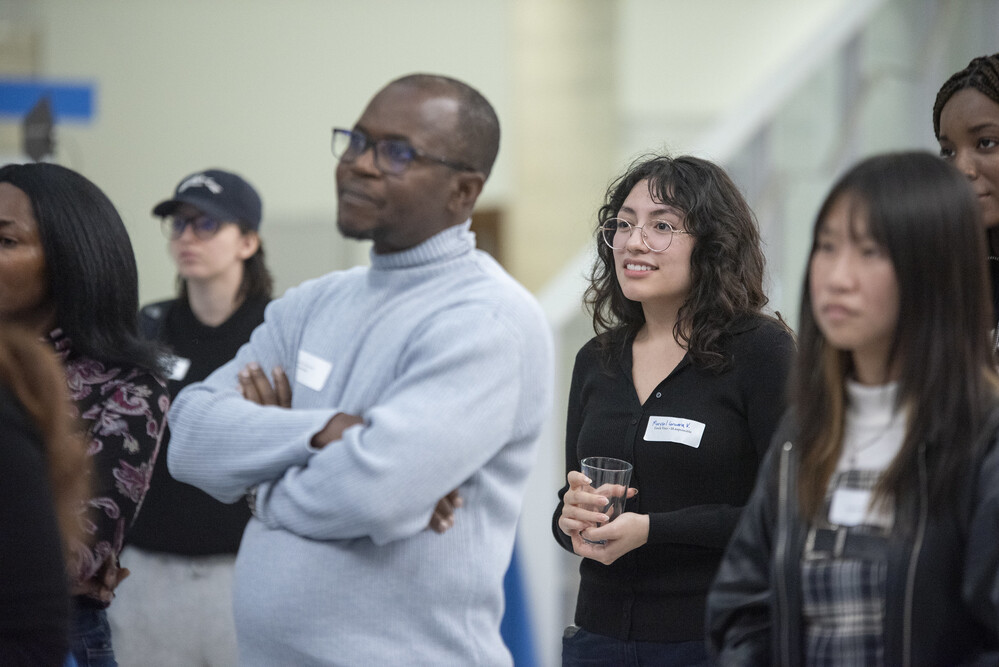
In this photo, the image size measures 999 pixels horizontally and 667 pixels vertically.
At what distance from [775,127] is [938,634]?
3.97 metres

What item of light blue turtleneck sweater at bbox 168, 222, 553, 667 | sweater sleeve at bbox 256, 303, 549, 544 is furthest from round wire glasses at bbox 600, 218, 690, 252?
sweater sleeve at bbox 256, 303, 549, 544

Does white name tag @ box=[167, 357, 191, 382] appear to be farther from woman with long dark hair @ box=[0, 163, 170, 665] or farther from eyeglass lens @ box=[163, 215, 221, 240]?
woman with long dark hair @ box=[0, 163, 170, 665]

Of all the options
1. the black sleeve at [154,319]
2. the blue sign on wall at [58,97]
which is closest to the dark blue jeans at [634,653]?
the black sleeve at [154,319]

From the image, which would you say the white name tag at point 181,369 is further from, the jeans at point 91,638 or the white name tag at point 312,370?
the white name tag at point 312,370

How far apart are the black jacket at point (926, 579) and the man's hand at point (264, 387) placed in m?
0.92

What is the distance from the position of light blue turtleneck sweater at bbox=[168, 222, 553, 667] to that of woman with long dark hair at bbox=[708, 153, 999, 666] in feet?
1.63

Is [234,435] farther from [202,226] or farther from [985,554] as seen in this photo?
[202,226]

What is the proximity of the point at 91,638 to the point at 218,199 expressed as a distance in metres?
1.61

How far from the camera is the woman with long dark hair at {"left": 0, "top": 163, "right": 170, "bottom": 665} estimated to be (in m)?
2.06

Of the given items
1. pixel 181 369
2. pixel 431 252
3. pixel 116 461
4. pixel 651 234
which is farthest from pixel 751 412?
pixel 181 369

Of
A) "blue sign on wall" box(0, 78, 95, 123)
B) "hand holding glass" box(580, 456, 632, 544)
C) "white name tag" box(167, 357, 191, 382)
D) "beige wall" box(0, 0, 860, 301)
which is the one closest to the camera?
"hand holding glass" box(580, 456, 632, 544)

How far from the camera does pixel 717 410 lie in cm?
211

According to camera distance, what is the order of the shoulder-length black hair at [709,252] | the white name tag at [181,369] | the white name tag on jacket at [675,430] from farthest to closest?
the white name tag at [181,369] → the shoulder-length black hair at [709,252] → the white name tag on jacket at [675,430]

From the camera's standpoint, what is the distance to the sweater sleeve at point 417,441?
5.39 feet
